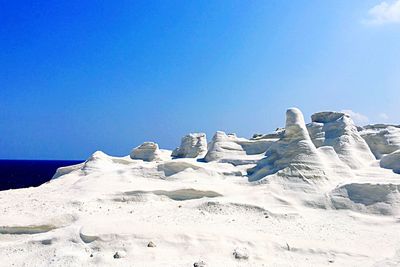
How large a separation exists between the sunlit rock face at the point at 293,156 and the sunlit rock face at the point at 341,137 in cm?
329

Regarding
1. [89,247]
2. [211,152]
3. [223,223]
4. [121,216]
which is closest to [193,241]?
[223,223]

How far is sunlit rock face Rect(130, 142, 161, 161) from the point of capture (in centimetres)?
3048

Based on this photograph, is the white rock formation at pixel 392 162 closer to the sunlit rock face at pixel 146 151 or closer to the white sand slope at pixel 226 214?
the white sand slope at pixel 226 214

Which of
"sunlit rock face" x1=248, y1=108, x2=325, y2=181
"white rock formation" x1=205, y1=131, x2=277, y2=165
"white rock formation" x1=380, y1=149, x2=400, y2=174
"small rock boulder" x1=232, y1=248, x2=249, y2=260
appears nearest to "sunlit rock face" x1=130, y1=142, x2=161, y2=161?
"white rock formation" x1=205, y1=131, x2=277, y2=165

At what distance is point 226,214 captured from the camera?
1297 cm

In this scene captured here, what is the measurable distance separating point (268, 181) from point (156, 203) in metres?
4.51

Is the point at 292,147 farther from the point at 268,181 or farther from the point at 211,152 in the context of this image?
the point at 211,152

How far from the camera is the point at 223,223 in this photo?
12.1m

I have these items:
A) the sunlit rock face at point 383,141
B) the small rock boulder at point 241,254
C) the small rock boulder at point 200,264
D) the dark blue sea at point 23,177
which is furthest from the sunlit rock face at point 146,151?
the small rock boulder at point 200,264

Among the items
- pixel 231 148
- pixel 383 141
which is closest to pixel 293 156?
pixel 231 148

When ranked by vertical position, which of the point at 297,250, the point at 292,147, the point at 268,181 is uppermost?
the point at 292,147

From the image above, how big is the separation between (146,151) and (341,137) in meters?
15.4

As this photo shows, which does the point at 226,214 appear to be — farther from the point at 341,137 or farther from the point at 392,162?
the point at 341,137

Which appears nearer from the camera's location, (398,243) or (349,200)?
(398,243)
